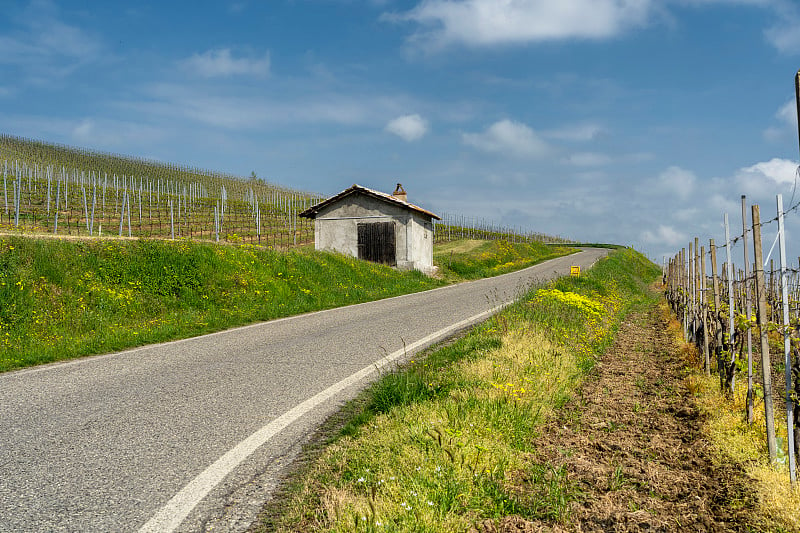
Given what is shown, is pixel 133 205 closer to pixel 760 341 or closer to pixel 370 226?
pixel 370 226

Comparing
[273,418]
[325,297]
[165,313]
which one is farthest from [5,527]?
[325,297]

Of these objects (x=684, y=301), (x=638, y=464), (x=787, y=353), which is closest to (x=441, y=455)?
(x=638, y=464)

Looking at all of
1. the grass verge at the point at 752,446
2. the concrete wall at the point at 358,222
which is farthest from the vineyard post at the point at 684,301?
the concrete wall at the point at 358,222

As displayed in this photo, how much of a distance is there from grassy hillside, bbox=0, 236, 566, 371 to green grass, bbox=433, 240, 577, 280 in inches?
558

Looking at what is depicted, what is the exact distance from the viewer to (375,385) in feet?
18.9

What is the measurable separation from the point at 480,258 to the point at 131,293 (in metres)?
29.6

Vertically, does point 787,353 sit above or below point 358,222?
below

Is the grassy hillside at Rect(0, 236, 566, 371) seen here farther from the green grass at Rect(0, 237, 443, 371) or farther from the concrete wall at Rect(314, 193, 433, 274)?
the concrete wall at Rect(314, 193, 433, 274)

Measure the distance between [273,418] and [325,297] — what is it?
444 inches

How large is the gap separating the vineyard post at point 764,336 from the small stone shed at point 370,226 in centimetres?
2348

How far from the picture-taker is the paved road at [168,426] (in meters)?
3.51

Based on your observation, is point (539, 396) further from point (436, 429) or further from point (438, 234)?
point (438, 234)

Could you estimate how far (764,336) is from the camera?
15.9 ft

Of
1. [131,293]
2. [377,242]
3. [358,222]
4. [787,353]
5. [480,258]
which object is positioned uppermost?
[358,222]
